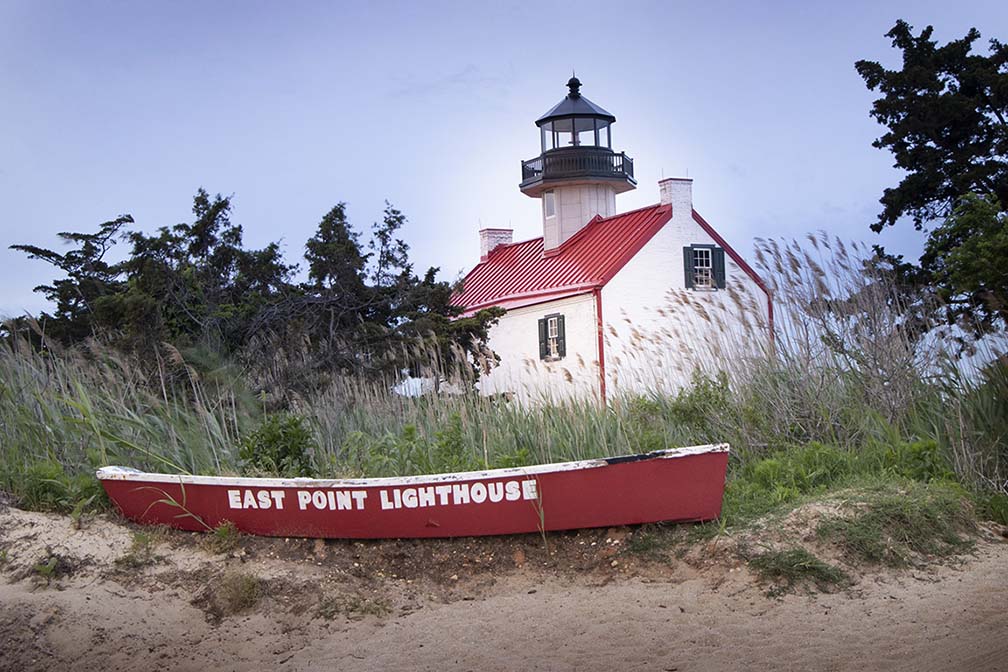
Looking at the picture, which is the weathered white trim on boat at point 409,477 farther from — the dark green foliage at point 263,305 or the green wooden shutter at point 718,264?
the green wooden shutter at point 718,264

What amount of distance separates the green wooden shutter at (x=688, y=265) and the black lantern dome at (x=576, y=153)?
4234mm

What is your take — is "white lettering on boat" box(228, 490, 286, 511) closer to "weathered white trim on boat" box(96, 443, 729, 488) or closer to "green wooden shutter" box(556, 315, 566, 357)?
"weathered white trim on boat" box(96, 443, 729, 488)

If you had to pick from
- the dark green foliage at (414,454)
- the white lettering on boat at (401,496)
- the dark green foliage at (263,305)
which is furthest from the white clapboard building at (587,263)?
the white lettering on boat at (401,496)

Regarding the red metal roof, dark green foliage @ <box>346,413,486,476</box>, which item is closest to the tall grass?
dark green foliage @ <box>346,413,486,476</box>

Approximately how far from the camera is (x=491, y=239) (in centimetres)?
3638

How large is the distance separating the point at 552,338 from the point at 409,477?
20115 mm

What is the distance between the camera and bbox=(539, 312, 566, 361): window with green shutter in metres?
28.3

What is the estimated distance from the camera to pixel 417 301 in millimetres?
18625

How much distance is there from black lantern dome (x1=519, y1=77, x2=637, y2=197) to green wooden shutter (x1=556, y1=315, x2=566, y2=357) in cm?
547

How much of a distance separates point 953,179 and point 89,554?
23.7 metres

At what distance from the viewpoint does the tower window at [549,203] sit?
32.6 meters

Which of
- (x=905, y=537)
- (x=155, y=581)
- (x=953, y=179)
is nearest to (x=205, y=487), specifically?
(x=155, y=581)

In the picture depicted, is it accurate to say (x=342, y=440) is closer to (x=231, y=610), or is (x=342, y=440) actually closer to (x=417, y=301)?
(x=231, y=610)

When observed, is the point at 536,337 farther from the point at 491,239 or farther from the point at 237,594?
the point at 237,594
